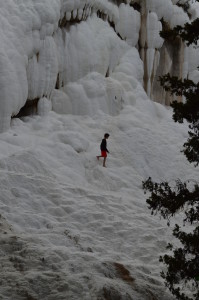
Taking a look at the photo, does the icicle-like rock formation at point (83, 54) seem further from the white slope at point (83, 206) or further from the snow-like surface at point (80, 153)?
the white slope at point (83, 206)

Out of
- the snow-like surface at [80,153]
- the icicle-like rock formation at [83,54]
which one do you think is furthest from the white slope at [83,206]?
the icicle-like rock formation at [83,54]

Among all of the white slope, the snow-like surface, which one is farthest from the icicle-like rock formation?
the white slope

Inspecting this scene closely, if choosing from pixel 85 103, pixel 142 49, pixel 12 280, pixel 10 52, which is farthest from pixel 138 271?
pixel 142 49

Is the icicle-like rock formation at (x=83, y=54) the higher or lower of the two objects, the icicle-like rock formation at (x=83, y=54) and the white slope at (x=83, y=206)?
the higher

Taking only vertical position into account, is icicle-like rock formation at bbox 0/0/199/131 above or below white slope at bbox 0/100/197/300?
above

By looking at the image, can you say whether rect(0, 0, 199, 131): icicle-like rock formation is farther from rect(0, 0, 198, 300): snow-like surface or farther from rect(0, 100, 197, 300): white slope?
rect(0, 100, 197, 300): white slope

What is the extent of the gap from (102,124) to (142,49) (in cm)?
806

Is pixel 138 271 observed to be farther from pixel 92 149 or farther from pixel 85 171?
pixel 92 149

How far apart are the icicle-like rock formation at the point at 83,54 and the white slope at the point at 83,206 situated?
2.64ft

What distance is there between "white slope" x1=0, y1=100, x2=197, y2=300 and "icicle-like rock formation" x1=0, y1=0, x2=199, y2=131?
0.81 m

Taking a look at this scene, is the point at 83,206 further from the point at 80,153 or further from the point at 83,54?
the point at 83,54

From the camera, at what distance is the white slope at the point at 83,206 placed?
10562 mm

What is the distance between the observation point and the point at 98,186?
17453 mm

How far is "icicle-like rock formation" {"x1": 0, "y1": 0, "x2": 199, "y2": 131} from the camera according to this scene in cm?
1903
